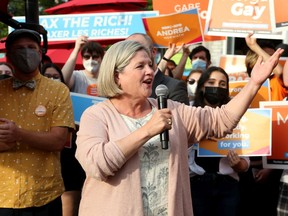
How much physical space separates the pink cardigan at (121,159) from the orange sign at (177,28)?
382cm

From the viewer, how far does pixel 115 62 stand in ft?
10.9

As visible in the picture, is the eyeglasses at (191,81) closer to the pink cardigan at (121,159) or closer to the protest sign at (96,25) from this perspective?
the protest sign at (96,25)

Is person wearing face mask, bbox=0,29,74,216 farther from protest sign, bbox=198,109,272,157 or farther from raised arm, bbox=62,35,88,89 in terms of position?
raised arm, bbox=62,35,88,89

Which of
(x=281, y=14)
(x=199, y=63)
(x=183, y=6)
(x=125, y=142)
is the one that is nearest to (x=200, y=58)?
(x=199, y=63)

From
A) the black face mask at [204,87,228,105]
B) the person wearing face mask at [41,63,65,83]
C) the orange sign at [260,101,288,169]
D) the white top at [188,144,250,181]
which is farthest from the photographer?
the person wearing face mask at [41,63,65,83]

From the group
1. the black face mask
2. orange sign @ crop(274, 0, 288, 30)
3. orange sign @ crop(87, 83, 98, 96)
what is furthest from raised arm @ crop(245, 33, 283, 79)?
orange sign @ crop(87, 83, 98, 96)

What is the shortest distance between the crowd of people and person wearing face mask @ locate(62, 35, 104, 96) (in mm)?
28

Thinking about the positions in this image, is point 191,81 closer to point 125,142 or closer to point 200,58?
point 200,58

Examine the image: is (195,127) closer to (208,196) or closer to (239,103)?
(239,103)

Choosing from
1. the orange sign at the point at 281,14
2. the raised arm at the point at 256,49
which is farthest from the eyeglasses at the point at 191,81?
the orange sign at the point at 281,14

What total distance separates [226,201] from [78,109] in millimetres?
1700

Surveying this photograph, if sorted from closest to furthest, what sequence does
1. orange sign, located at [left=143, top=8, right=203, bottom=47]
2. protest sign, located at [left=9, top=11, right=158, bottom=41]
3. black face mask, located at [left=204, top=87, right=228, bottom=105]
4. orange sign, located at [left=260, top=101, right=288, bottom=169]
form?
orange sign, located at [left=260, top=101, right=288, bottom=169] < black face mask, located at [left=204, top=87, right=228, bottom=105] < orange sign, located at [left=143, top=8, right=203, bottom=47] < protest sign, located at [left=9, top=11, right=158, bottom=41]

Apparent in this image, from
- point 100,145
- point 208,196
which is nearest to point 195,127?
point 100,145

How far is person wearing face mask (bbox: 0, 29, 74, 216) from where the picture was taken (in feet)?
13.8
